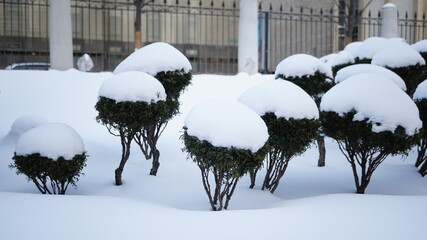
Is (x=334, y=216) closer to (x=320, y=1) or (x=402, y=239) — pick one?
(x=402, y=239)

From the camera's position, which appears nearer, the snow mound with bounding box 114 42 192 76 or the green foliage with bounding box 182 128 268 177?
the green foliage with bounding box 182 128 268 177

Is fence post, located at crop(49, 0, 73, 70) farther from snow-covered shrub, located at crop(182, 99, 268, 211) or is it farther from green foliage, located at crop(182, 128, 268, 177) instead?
green foliage, located at crop(182, 128, 268, 177)

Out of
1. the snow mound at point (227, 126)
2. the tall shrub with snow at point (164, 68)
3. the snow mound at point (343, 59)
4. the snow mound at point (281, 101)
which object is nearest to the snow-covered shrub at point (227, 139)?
the snow mound at point (227, 126)

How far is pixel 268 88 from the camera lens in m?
6.66

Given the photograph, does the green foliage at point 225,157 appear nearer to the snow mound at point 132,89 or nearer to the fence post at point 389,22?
the snow mound at point 132,89

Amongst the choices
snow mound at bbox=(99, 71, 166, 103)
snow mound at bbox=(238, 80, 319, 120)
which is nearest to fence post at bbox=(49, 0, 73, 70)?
snow mound at bbox=(99, 71, 166, 103)

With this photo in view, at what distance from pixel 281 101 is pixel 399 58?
478 centimetres

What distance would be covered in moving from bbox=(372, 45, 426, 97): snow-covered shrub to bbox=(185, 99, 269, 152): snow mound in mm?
5640

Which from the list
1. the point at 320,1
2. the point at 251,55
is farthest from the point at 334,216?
the point at 320,1

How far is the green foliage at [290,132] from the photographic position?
21.0 feet

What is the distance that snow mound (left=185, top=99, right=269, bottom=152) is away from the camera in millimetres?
5156

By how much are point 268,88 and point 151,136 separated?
Answer: 2.55m

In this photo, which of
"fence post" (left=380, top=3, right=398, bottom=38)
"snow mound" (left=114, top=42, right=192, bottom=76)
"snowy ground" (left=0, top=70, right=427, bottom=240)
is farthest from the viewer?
"fence post" (left=380, top=3, right=398, bottom=38)

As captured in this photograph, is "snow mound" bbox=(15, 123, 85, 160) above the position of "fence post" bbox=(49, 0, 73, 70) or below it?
below
